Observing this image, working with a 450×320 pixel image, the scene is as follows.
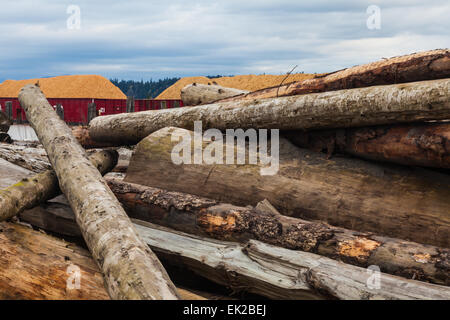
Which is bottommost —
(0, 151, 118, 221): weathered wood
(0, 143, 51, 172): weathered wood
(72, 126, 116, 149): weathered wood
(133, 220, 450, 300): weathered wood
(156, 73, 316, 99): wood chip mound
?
(133, 220, 450, 300): weathered wood

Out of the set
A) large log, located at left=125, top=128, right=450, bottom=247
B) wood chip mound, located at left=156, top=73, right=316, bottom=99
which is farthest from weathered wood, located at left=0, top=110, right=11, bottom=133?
wood chip mound, located at left=156, top=73, right=316, bottom=99

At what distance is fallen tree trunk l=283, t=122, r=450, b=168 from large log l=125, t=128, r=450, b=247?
0.14 m

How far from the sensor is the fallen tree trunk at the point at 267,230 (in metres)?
3.48

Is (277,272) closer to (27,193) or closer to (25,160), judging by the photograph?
(27,193)

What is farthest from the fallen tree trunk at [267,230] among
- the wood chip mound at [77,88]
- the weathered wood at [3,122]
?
the wood chip mound at [77,88]

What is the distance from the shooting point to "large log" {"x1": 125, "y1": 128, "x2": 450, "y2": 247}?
4.03 metres

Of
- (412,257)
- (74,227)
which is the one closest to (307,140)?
(412,257)

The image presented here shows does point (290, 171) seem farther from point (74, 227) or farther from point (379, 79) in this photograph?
point (74, 227)

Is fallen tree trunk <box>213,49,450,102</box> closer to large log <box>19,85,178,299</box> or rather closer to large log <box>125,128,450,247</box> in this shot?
large log <box>125,128,450,247</box>

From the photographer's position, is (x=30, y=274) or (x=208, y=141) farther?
(x=208, y=141)

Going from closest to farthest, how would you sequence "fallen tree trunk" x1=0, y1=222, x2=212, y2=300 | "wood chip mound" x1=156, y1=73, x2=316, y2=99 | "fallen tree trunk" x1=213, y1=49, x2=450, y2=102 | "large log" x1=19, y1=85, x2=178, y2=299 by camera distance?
"large log" x1=19, y1=85, x2=178, y2=299 → "fallen tree trunk" x1=0, y1=222, x2=212, y2=300 → "fallen tree trunk" x1=213, y1=49, x2=450, y2=102 → "wood chip mound" x1=156, y1=73, x2=316, y2=99

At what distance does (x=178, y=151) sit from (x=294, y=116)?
1.50 metres
